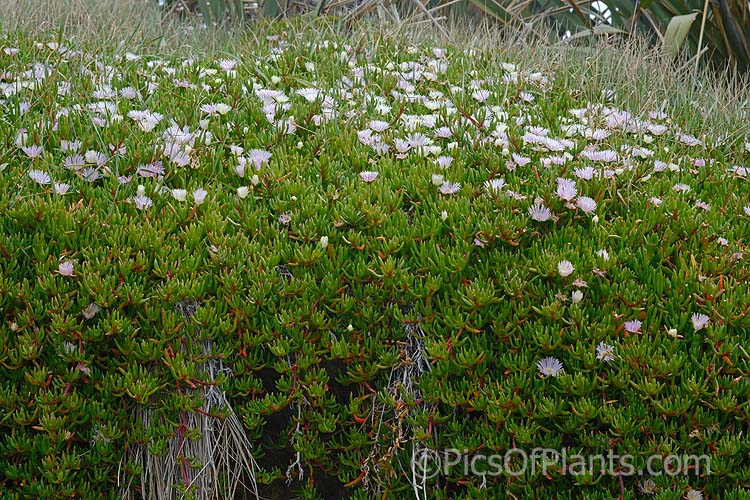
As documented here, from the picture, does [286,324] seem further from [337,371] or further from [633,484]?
[633,484]

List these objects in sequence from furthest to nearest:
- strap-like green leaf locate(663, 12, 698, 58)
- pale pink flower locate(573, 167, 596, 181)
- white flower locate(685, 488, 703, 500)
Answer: strap-like green leaf locate(663, 12, 698, 58), pale pink flower locate(573, 167, 596, 181), white flower locate(685, 488, 703, 500)

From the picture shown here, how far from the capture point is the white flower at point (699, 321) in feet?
7.57

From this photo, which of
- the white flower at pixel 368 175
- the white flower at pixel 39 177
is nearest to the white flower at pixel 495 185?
the white flower at pixel 368 175

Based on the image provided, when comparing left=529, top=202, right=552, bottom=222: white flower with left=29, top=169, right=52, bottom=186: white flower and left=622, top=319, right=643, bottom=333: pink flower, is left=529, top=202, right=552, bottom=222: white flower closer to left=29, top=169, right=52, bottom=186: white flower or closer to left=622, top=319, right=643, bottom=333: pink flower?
left=622, top=319, right=643, bottom=333: pink flower

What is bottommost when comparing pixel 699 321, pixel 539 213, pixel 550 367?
pixel 550 367

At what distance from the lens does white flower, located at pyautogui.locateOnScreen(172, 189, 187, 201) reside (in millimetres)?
2625

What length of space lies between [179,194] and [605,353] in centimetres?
144

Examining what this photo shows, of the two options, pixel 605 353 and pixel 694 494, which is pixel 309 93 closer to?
pixel 605 353

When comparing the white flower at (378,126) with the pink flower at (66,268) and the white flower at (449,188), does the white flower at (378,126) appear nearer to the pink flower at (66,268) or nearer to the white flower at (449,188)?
the white flower at (449,188)

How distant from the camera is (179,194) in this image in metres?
2.62

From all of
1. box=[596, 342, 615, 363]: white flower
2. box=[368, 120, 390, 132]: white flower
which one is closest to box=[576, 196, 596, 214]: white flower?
box=[596, 342, 615, 363]: white flower

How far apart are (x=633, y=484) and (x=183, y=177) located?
177cm

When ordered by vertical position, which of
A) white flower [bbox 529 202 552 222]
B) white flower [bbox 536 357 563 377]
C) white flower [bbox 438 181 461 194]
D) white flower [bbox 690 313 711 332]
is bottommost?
white flower [bbox 536 357 563 377]

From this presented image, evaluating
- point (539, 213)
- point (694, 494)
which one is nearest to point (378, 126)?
point (539, 213)
